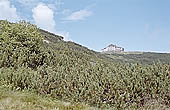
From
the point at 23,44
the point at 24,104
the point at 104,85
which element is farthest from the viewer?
the point at 23,44

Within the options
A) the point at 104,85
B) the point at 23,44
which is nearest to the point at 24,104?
the point at 104,85

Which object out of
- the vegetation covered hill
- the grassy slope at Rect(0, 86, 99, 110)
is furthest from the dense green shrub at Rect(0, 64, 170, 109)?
the grassy slope at Rect(0, 86, 99, 110)

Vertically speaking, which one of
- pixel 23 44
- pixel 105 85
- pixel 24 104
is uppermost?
pixel 23 44

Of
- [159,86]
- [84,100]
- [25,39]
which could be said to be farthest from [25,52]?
[159,86]

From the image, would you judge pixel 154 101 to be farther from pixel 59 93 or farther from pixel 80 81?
pixel 59 93

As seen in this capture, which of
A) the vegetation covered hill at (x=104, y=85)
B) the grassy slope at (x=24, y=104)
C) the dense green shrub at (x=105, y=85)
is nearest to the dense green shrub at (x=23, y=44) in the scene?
the vegetation covered hill at (x=104, y=85)

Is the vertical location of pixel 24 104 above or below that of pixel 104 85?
below

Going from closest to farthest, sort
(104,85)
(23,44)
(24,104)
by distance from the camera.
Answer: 1. (24,104)
2. (104,85)
3. (23,44)

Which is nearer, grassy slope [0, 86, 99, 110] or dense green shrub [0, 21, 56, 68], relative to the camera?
grassy slope [0, 86, 99, 110]

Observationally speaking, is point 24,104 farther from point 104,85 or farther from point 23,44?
point 23,44

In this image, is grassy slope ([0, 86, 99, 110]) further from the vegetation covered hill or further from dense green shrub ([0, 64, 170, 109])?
dense green shrub ([0, 64, 170, 109])

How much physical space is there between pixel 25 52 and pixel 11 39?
1.86 metres

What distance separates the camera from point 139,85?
1034 centimetres

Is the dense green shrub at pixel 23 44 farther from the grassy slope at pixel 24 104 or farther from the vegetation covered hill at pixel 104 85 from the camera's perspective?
the grassy slope at pixel 24 104
